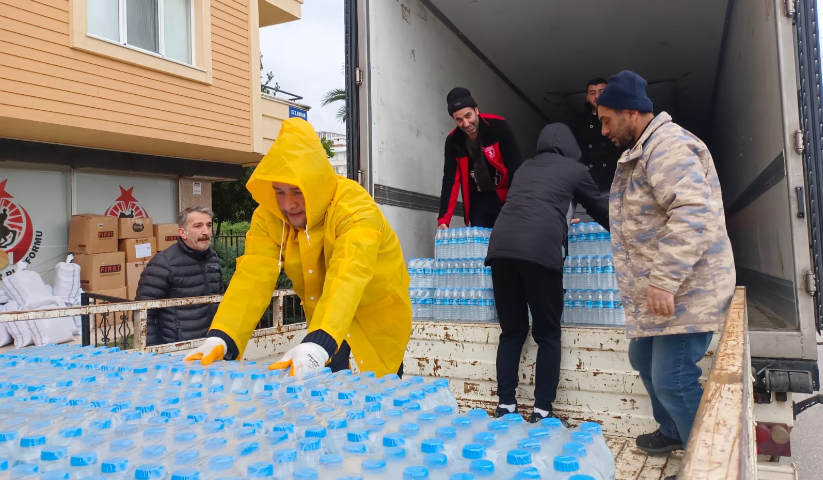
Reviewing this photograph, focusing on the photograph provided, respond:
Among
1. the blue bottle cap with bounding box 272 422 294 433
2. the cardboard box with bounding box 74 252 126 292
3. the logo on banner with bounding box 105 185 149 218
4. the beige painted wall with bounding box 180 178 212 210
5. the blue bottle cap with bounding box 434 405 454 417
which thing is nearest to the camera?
the blue bottle cap with bounding box 272 422 294 433

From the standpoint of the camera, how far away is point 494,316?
449 cm

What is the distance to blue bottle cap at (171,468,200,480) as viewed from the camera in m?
0.91

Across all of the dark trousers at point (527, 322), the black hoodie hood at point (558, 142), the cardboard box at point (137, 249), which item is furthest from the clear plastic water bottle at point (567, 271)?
the cardboard box at point (137, 249)

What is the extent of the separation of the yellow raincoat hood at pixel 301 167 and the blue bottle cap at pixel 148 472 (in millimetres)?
1520

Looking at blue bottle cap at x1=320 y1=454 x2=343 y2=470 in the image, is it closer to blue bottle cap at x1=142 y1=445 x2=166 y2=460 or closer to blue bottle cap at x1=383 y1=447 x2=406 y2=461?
blue bottle cap at x1=383 y1=447 x2=406 y2=461

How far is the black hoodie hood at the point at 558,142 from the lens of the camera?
4.07 meters

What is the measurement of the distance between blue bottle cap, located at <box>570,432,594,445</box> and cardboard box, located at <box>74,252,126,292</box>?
31.8 ft

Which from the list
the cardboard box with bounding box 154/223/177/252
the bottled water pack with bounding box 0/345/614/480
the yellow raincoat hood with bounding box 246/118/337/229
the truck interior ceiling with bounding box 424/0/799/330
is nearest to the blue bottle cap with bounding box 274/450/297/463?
the bottled water pack with bounding box 0/345/614/480

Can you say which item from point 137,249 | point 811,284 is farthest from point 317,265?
point 137,249

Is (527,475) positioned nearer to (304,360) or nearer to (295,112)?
(304,360)

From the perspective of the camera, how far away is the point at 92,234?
362 inches

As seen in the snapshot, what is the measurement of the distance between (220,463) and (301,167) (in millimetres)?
1548

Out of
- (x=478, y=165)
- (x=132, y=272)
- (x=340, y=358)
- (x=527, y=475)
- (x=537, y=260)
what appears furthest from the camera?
(x=132, y=272)

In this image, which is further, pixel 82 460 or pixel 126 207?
pixel 126 207
